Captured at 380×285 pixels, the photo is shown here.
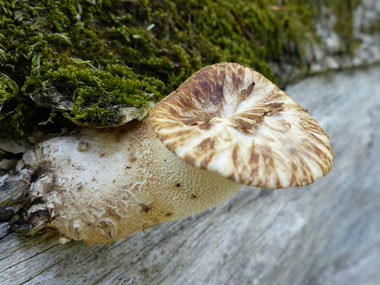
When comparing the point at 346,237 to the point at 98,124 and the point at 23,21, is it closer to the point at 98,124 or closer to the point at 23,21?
the point at 98,124

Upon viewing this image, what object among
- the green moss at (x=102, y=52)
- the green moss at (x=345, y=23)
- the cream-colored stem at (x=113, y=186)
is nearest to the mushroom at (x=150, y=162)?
the cream-colored stem at (x=113, y=186)

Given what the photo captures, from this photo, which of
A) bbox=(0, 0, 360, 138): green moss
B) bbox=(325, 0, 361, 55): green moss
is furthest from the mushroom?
bbox=(325, 0, 361, 55): green moss

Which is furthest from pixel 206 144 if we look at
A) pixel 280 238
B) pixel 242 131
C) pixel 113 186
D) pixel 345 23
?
pixel 345 23

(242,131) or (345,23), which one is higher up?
(242,131)

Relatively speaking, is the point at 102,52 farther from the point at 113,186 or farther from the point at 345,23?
the point at 345,23

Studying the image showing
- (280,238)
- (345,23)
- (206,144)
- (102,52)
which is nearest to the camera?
(206,144)

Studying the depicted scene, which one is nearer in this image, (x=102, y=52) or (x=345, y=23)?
(x=102, y=52)

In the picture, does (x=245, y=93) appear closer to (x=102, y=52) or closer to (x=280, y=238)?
(x=102, y=52)

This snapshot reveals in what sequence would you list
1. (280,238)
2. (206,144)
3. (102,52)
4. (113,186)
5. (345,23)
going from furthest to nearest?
(345,23) → (280,238) → (102,52) → (113,186) → (206,144)

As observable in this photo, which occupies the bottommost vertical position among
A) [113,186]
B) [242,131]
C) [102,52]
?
[113,186]
